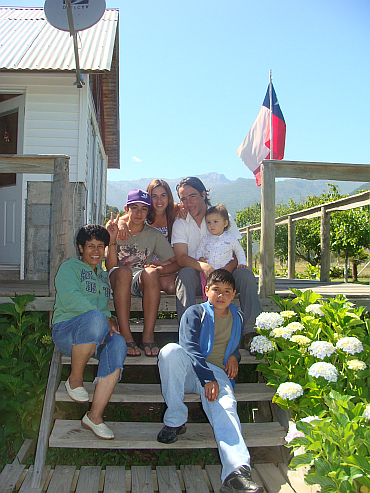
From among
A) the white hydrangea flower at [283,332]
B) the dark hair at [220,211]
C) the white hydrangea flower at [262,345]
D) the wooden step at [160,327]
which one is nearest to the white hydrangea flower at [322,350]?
the white hydrangea flower at [283,332]

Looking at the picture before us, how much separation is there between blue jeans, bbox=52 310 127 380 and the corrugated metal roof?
3.93 metres

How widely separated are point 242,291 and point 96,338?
1190 millimetres

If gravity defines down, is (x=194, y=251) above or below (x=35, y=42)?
below

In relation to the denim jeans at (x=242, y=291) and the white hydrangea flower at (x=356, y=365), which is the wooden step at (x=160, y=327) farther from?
the white hydrangea flower at (x=356, y=365)

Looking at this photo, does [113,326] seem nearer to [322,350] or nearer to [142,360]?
[142,360]

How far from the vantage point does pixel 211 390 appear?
2.54 m

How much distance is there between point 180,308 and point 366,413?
4.77 ft

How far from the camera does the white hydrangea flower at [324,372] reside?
247 cm

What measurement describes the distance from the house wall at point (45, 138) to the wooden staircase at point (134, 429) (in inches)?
114

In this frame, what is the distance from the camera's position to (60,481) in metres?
2.54

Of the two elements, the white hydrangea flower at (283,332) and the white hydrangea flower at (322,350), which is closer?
the white hydrangea flower at (322,350)

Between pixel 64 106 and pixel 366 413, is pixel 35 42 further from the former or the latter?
pixel 366 413

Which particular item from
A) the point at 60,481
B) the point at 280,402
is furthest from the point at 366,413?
the point at 60,481

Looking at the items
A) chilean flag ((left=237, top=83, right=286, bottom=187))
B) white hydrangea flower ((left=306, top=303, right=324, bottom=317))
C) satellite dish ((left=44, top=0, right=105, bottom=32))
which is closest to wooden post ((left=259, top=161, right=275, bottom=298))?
white hydrangea flower ((left=306, top=303, right=324, bottom=317))
